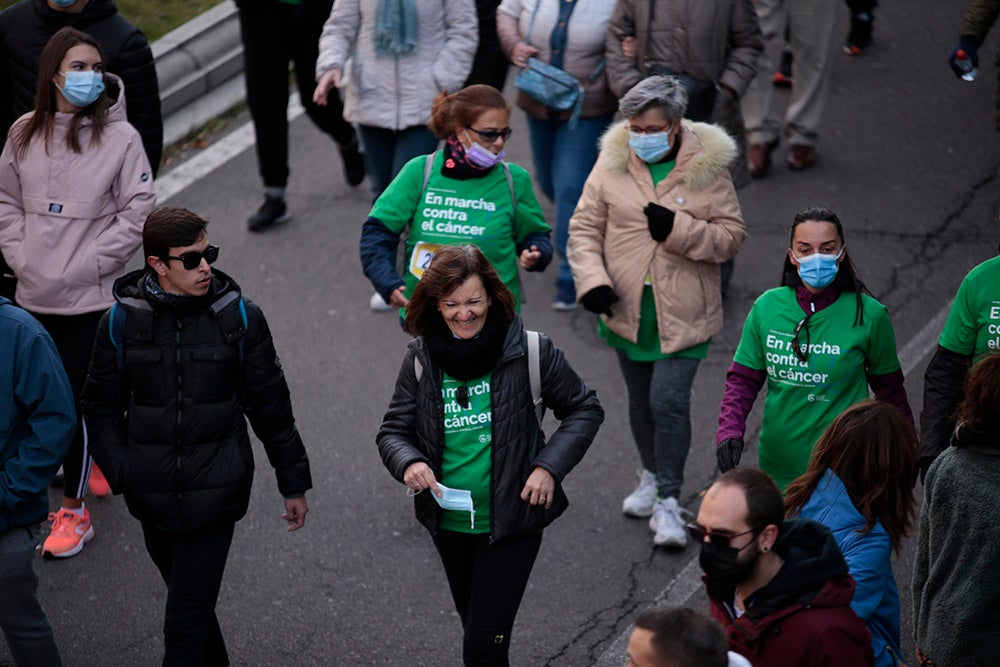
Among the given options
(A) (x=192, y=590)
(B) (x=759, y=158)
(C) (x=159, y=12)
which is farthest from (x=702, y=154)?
(C) (x=159, y=12)

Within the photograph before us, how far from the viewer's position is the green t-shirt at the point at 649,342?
19.3 ft

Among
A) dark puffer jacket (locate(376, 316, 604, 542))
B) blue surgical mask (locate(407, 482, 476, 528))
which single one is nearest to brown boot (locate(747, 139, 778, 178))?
dark puffer jacket (locate(376, 316, 604, 542))

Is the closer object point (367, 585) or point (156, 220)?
point (156, 220)

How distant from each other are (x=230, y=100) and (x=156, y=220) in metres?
6.07

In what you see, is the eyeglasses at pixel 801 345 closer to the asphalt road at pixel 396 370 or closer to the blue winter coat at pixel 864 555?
the blue winter coat at pixel 864 555

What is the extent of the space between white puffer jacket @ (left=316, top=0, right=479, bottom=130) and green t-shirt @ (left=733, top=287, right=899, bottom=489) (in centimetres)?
301

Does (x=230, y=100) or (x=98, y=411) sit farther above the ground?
(x=98, y=411)

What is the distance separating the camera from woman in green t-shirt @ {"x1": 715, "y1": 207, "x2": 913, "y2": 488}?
4.96 metres

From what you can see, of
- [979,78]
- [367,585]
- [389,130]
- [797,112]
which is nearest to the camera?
[367,585]

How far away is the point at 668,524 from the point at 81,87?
3.15 meters

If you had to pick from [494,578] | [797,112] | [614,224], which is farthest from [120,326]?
[797,112]

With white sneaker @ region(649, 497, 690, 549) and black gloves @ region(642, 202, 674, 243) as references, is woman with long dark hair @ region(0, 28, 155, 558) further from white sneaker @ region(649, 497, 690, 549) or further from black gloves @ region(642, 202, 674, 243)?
white sneaker @ region(649, 497, 690, 549)

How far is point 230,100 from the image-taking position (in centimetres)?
1055

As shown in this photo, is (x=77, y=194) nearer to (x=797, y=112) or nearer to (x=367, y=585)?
(x=367, y=585)
